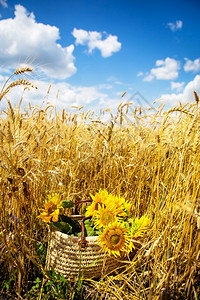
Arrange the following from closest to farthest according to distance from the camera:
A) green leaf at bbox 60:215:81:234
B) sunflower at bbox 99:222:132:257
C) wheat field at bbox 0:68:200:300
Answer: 1. wheat field at bbox 0:68:200:300
2. sunflower at bbox 99:222:132:257
3. green leaf at bbox 60:215:81:234

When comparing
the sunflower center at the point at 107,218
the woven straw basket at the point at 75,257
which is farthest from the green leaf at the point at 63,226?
the sunflower center at the point at 107,218

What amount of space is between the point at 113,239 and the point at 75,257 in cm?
19

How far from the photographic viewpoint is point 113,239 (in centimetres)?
102

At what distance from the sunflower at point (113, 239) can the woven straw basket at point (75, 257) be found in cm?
4

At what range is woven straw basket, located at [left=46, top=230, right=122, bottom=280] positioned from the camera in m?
1.03

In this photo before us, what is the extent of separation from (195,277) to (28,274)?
0.72m

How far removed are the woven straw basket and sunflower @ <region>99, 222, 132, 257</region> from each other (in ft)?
0.12

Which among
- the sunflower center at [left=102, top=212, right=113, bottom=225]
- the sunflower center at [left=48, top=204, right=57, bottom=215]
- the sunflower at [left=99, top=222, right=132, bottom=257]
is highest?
the sunflower center at [left=48, top=204, right=57, bottom=215]

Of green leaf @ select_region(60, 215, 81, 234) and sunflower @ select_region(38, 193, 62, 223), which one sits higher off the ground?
sunflower @ select_region(38, 193, 62, 223)

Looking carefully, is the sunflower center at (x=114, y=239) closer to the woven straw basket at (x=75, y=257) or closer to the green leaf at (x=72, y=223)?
the woven straw basket at (x=75, y=257)

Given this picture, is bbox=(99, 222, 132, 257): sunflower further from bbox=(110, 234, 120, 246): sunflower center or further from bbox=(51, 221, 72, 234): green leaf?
bbox=(51, 221, 72, 234): green leaf

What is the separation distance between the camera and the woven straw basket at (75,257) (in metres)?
1.03

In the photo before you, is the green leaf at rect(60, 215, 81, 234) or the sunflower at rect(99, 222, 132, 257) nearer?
the sunflower at rect(99, 222, 132, 257)

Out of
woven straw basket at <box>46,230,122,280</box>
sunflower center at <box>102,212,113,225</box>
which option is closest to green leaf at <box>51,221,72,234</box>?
woven straw basket at <box>46,230,122,280</box>
